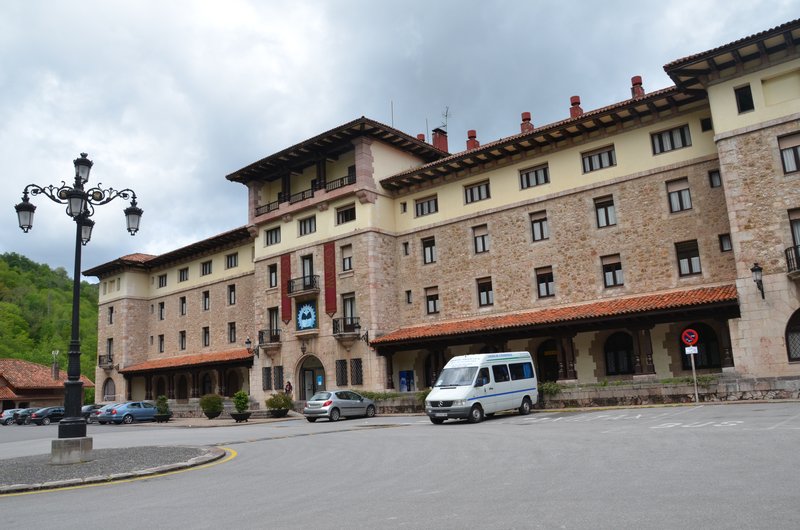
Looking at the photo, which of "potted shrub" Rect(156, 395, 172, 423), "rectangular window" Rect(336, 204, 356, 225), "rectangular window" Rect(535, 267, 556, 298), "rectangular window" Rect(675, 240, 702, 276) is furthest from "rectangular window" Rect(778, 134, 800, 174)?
"potted shrub" Rect(156, 395, 172, 423)

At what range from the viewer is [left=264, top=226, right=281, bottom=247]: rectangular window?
39.1 meters

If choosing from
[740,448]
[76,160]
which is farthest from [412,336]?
[740,448]

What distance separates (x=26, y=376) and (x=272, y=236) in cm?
3723

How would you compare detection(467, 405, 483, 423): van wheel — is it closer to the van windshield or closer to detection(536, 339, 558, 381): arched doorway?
the van windshield

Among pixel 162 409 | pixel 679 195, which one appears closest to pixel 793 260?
pixel 679 195

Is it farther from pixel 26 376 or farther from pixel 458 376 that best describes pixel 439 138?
pixel 26 376

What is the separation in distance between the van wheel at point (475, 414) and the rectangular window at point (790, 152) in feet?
45.2

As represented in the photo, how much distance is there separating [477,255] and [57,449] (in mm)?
22437

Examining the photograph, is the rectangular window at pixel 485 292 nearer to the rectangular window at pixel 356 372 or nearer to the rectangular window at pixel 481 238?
the rectangular window at pixel 481 238

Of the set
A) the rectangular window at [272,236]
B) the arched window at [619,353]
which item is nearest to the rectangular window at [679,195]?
the arched window at [619,353]

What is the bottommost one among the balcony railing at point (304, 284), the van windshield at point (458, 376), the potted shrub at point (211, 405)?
the potted shrub at point (211, 405)

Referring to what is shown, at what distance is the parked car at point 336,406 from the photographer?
2675 cm

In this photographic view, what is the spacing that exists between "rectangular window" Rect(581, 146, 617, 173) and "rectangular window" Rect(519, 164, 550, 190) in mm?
1850

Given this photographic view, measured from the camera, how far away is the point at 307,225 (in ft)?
123
